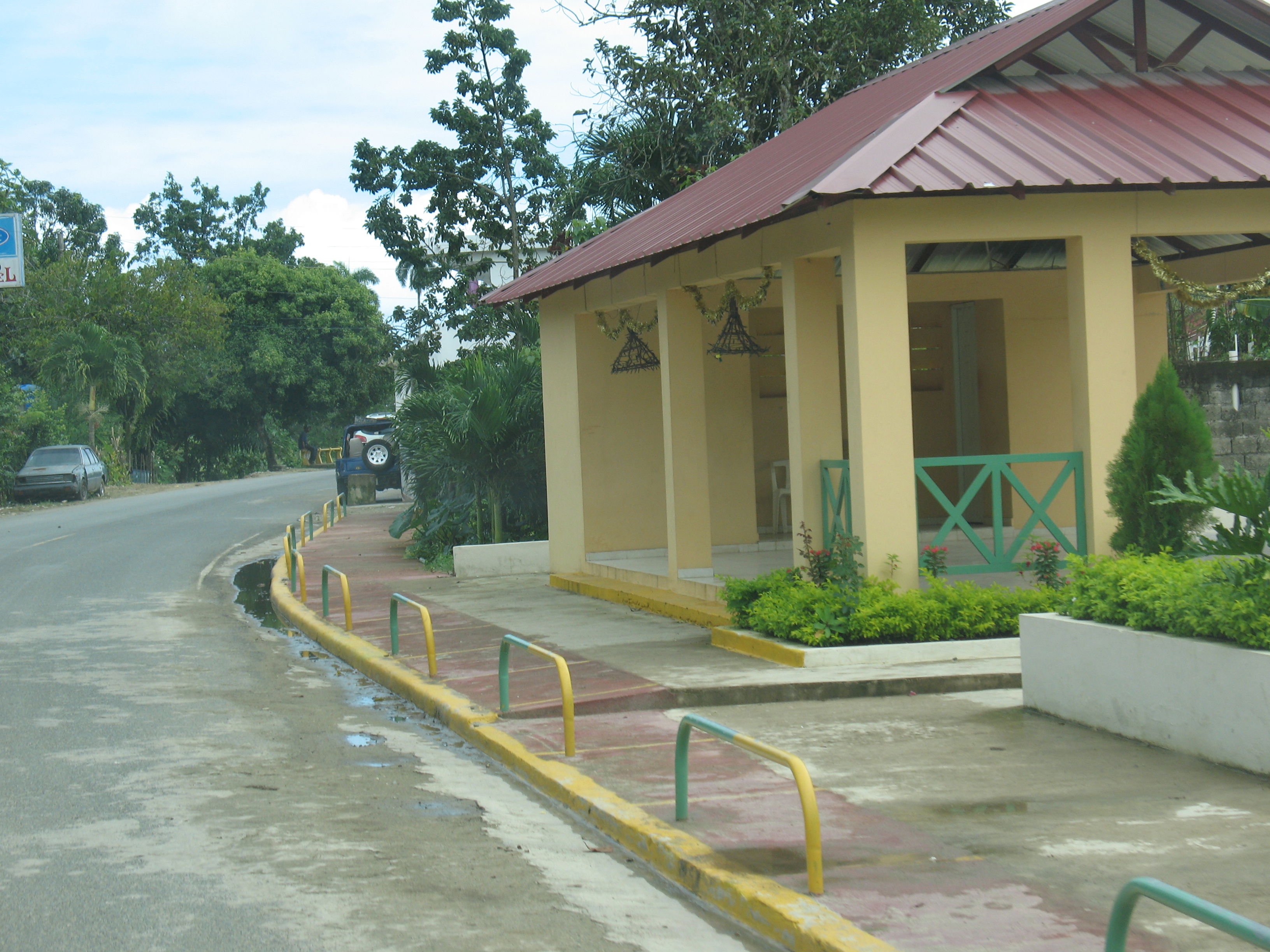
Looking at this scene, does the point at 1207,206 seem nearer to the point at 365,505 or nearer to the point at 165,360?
the point at 365,505

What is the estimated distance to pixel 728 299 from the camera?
1248 centimetres

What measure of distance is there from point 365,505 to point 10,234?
10872mm

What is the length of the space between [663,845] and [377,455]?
28.5 metres

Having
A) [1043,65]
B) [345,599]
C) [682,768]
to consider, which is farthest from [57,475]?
[682,768]

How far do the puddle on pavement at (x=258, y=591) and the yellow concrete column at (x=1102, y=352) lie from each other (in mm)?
9084

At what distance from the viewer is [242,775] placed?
24.8 ft

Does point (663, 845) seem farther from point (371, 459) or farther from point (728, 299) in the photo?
point (371, 459)

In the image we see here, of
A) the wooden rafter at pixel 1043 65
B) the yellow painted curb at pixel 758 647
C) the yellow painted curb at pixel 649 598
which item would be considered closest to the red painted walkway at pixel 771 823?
the yellow painted curb at pixel 758 647

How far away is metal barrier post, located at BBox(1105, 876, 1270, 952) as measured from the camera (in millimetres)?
2912

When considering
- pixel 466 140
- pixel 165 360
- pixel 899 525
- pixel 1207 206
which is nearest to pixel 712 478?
pixel 899 525

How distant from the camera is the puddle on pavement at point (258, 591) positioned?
15.8 m

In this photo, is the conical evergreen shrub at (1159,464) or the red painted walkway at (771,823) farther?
the conical evergreen shrub at (1159,464)

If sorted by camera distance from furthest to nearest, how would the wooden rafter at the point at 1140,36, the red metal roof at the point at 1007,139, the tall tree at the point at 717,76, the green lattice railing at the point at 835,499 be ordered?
the tall tree at the point at 717,76
the wooden rafter at the point at 1140,36
the green lattice railing at the point at 835,499
the red metal roof at the point at 1007,139

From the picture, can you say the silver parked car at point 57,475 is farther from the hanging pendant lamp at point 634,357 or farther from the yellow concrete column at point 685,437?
the yellow concrete column at point 685,437
